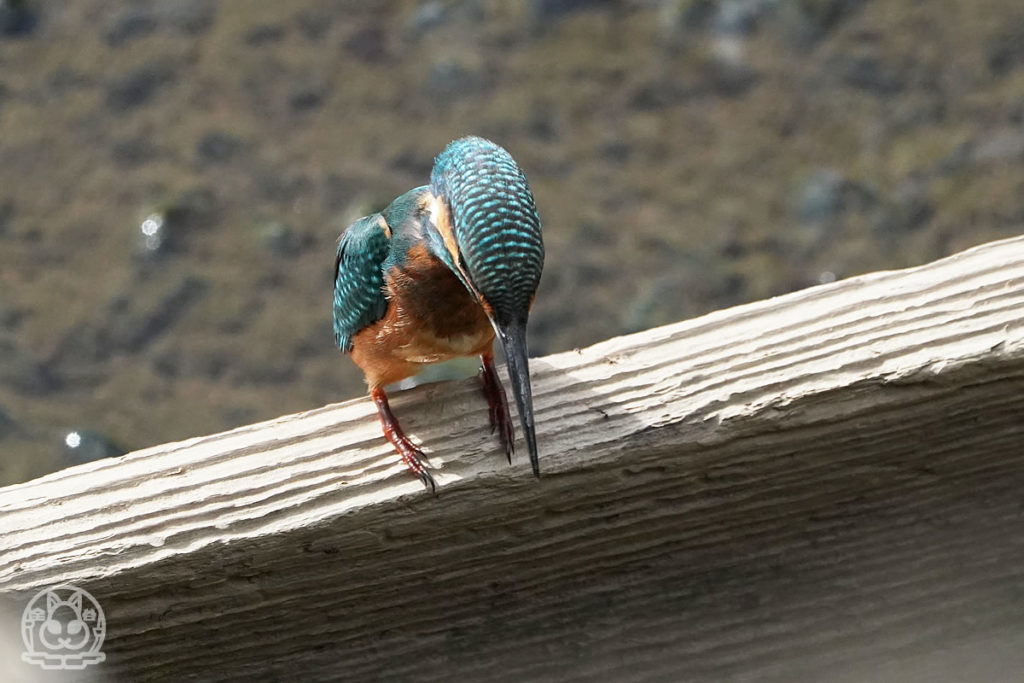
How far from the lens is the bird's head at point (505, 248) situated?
134 centimetres

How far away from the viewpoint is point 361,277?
2.01 m

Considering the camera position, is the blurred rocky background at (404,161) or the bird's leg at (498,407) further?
the blurred rocky background at (404,161)

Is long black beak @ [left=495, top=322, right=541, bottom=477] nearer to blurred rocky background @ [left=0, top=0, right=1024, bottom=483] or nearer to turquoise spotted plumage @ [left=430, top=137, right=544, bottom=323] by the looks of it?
turquoise spotted plumage @ [left=430, top=137, right=544, bottom=323]

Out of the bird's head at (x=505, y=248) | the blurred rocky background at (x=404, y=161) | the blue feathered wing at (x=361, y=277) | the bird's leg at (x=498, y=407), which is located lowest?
the blurred rocky background at (x=404, y=161)

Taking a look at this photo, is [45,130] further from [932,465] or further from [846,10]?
[932,465]

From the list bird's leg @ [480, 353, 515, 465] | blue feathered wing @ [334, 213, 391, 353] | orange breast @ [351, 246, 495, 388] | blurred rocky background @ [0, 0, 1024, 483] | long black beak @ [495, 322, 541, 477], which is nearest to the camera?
long black beak @ [495, 322, 541, 477]

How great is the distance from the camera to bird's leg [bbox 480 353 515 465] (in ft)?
4.62

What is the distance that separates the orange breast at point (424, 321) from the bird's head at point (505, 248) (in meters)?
0.39

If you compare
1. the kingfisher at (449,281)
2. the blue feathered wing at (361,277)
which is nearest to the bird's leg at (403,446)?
the kingfisher at (449,281)

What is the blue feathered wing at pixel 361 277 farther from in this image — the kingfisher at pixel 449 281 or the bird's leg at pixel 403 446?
the bird's leg at pixel 403 446

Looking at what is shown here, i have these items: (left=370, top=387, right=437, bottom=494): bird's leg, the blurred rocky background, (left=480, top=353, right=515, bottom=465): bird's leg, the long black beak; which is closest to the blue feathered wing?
(left=480, top=353, right=515, bottom=465): bird's leg

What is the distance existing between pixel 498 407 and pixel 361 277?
56 centimetres

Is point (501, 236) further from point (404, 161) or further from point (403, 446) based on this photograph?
point (404, 161)

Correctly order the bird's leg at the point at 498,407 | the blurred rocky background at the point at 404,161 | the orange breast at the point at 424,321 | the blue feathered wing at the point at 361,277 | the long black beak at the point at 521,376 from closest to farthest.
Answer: the long black beak at the point at 521,376 < the bird's leg at the point at 498,407 < the orange breast at the point at 424,321 < the blue feathered wing at the point at 361,277 < the blurred rocky background at the point at 404,161
